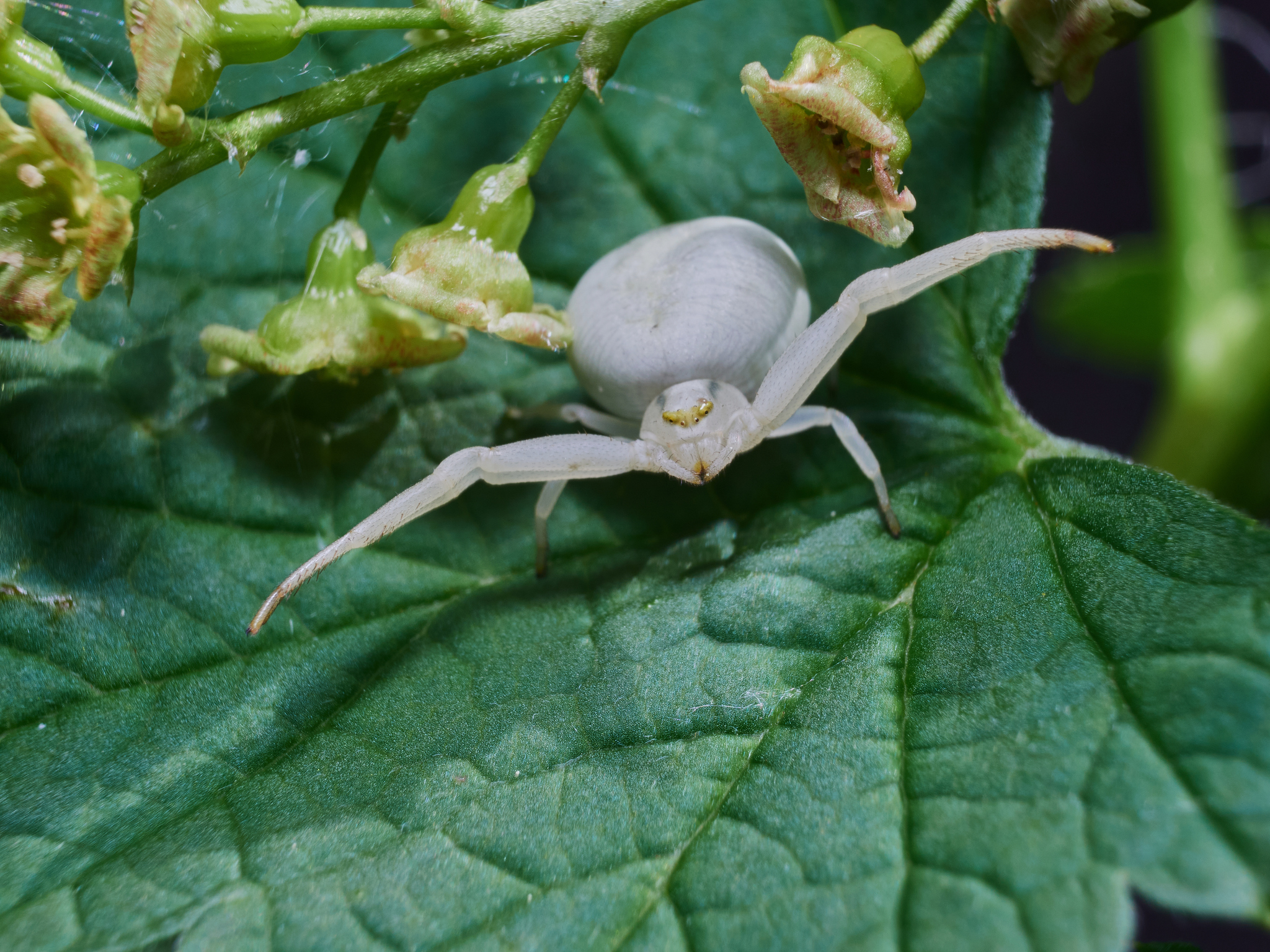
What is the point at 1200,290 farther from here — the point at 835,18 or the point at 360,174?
the point at 360,174

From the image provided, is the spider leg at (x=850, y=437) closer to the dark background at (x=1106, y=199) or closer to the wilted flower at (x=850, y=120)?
the wilted flower at (x=850, y=120)

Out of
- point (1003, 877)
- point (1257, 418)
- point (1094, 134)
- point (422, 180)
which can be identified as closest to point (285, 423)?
point (422, 180)

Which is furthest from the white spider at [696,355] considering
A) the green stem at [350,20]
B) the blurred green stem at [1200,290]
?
the blurred green stem at [1200,290]

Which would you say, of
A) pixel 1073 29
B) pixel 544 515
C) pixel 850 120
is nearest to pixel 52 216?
pixel 544 515

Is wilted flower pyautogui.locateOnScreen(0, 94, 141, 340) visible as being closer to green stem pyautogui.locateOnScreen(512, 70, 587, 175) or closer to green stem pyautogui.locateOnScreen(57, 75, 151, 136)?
green stem pyautogui.locateOnScreen(57, 75, 151, 136)

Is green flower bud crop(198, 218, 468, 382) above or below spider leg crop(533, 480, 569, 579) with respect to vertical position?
above

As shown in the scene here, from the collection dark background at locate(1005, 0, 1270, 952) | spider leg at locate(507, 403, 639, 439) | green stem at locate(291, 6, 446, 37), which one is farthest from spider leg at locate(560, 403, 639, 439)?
dark background at locate(1005, 0, 1270, 952)

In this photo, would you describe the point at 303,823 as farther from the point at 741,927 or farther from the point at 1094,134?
the point at 1094,134
